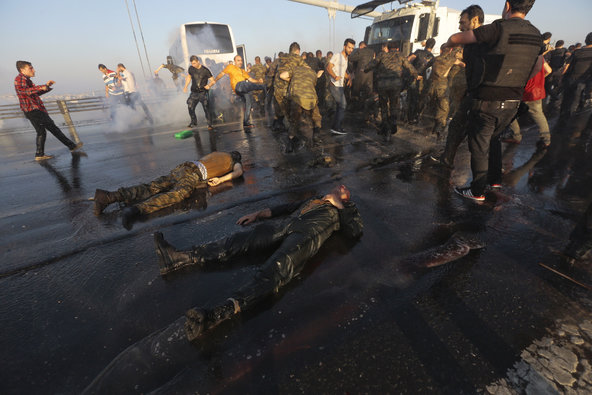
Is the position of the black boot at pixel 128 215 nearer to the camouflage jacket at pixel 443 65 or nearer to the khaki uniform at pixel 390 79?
the khaki uniform at pixel 390 79

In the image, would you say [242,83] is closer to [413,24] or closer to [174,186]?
[174,186]

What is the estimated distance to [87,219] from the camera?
2986mm

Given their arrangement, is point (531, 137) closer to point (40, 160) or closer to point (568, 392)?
point (568, 392)

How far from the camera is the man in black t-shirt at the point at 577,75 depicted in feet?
21.1

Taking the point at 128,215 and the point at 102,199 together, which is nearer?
the point at 128,215

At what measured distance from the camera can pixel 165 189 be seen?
351cm

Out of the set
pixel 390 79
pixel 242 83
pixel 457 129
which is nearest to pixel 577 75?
pixel 390 79

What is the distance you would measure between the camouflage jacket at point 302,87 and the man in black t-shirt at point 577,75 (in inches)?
257

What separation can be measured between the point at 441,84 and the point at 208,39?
1023 cm

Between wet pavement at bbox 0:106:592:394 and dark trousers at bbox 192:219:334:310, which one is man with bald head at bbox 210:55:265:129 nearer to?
wet pavement at bbox 0:106:592:394

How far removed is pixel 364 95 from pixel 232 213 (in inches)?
246

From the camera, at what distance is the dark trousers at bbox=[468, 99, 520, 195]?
9.27ft

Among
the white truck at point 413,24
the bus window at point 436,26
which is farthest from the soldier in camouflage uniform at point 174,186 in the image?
the bus window at point 436,26

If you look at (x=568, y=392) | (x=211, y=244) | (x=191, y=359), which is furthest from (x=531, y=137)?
(x=191, y=359)
